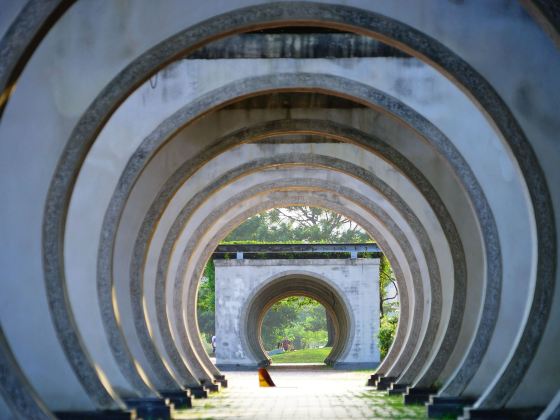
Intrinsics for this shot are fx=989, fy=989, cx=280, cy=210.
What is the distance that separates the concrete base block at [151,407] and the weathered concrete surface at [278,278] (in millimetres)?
18938

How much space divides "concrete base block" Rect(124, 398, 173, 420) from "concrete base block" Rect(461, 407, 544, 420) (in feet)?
13.9

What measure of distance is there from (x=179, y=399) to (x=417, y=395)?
3.72 meters

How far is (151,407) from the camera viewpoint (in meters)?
12.3

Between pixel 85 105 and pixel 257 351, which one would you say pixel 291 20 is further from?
pixel 257 351

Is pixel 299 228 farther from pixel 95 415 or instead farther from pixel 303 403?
pixel 95 415

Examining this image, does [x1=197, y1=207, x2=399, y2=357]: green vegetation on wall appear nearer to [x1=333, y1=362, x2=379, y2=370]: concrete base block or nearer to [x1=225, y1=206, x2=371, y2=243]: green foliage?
[x1=225, y1=206, x2=371, y2=243]: green foliage

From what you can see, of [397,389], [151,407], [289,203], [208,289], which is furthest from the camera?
[208,289]

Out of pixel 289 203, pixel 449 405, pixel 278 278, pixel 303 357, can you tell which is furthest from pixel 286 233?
pixel 449 405

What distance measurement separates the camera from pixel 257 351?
3381 cm

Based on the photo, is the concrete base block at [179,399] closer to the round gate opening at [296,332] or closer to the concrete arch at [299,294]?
the concrete arch at [299,294]

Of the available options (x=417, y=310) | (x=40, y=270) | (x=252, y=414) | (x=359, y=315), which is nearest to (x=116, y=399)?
(x=40, y=270)

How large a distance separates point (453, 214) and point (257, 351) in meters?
19.5

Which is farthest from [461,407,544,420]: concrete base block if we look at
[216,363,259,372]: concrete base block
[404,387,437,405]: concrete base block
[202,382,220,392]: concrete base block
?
[216,363,259,372]: concrete base block

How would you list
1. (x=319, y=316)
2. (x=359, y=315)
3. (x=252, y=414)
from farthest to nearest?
(x=319, y=316), (x=359, y=315), (x=252, y=414)
